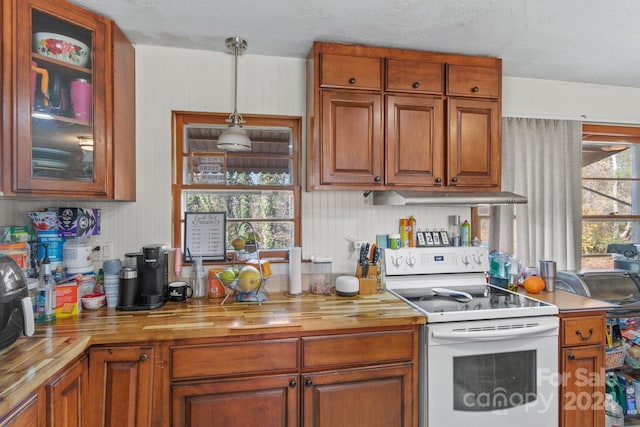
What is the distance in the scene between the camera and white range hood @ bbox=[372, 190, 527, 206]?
1.95 meters

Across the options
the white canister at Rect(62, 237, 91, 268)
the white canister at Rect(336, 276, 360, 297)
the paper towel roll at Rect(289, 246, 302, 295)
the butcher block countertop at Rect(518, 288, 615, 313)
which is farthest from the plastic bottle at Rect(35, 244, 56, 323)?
the butcher block countertop at Rect(518, 288, 615, 313)

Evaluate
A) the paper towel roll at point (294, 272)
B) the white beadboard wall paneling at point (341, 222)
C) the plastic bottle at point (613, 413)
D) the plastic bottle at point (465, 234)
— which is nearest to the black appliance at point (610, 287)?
the plastic bottle at point (613, 413)

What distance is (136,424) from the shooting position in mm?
1401

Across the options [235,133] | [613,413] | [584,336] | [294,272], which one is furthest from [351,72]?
[613,413]

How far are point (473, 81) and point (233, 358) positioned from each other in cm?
206

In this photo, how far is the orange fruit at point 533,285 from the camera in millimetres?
2113

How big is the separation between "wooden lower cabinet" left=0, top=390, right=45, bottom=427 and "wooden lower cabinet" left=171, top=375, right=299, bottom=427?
46 cm

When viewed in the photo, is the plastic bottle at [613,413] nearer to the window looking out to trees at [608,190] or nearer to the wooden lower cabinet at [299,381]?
the window looking out to trees at [608,190]

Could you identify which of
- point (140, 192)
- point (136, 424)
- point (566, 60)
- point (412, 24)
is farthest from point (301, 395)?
point (566, 60)

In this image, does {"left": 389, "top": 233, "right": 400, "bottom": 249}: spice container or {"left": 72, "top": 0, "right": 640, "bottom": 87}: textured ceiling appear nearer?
{"left": 72, "top": 0, "right": 640, "bottom": 87}: textured ceiling

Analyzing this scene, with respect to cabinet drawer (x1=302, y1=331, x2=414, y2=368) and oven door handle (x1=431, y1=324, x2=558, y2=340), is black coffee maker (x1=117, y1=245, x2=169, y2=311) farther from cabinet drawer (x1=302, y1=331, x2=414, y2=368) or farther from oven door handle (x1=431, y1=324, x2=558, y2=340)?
oven door handle (x1=431, y1=324, x2=558, y2=340)

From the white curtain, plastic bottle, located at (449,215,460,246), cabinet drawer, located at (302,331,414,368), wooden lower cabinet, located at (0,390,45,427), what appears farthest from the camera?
the white curtain

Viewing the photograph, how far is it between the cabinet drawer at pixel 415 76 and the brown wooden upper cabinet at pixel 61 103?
4.95ft

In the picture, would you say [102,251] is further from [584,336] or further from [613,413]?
[613,413]
